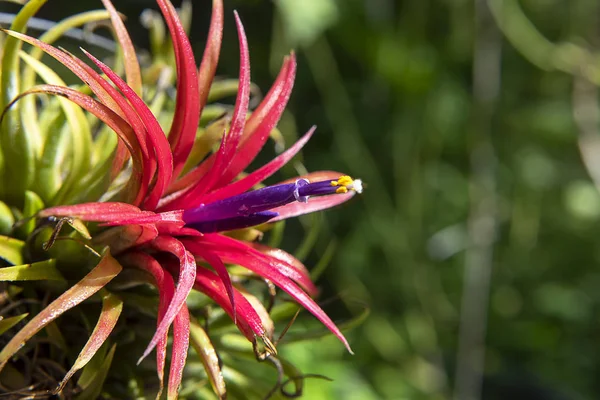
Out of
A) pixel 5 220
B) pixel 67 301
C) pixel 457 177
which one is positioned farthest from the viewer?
pixel 457 177

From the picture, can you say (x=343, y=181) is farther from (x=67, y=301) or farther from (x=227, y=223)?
(x=67, y=301)

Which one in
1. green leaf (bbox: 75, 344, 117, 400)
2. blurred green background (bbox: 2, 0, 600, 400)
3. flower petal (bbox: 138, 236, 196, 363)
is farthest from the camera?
blurred green background (bbox: 2, 0, 600, 400)

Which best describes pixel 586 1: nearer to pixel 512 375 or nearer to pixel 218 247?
pixel 512 375

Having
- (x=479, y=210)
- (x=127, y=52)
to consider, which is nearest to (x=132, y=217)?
(x=127, y=52)

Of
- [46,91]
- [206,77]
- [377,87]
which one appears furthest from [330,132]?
[46,91]

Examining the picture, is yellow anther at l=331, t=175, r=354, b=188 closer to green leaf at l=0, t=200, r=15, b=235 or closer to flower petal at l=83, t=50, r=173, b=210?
flower petal at l=83, t=50, r=173, b=210

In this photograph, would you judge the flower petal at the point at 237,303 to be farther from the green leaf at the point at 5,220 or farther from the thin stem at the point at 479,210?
the thin stem at the point at 479,210

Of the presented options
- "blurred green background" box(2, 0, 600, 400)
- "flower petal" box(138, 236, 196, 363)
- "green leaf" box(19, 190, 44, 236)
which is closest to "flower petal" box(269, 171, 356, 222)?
"flower petal" box(138, 236, 196, 363)

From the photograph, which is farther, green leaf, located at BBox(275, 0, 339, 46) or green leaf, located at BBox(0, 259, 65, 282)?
green leaf, located at BBox(275, 0, 339, 46)
